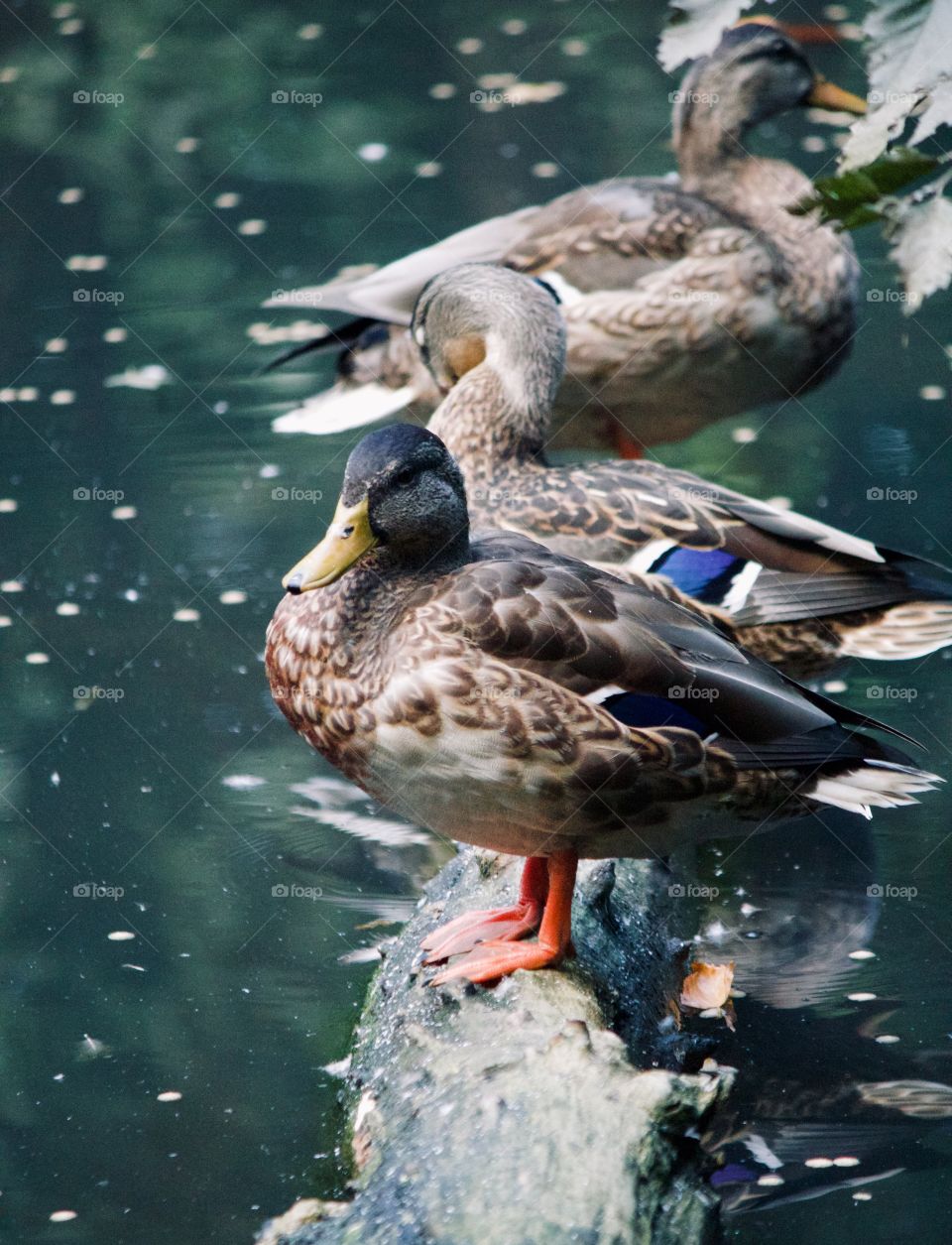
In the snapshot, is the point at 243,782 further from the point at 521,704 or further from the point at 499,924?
the point at 521,704

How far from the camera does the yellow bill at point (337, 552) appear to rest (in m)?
2.92

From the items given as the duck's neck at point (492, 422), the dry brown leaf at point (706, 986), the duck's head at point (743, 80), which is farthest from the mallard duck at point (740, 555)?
the duck's head at point (743, 80)

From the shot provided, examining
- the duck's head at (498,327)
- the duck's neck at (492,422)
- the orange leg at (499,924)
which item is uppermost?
the duck's head at (498,327)

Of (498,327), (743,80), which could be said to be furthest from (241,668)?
(743,80)

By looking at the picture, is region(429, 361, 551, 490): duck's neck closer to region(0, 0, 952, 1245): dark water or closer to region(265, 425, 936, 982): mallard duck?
region(0, 0, 952, 1245): dark water

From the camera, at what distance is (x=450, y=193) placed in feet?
28.9

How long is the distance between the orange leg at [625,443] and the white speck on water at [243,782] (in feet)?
6.28

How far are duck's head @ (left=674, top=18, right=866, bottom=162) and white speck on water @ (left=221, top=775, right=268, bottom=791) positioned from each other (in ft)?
9.55

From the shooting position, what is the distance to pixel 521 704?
2865 mm

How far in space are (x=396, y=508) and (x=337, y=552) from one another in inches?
5.9

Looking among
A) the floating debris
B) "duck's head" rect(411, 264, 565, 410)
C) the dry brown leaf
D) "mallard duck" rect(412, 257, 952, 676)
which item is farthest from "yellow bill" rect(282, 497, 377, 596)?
the floating debris

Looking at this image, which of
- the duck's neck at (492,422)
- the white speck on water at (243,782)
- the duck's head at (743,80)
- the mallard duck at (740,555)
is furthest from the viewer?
the duck's head at (743,80)

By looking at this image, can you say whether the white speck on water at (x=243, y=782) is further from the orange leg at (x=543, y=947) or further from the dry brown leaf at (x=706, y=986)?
the orange leg at (x=543, y=947)

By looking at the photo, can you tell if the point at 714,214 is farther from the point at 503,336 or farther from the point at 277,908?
the point at 277,908
